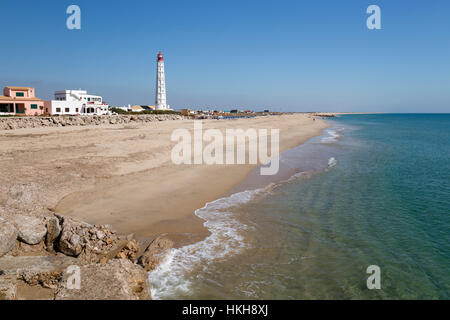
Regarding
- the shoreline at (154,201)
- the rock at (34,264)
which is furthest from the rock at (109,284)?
the shoreline at (154,201)

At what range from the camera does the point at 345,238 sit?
902 centimetres

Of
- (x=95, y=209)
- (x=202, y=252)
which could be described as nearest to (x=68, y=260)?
(x=202, y=252)

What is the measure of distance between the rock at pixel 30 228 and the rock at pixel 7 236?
236mm

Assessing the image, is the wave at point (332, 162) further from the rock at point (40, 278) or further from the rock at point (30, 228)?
the rock at point (40, 278)

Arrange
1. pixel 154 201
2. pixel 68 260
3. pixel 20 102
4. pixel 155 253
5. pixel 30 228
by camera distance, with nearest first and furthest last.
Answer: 1. pixel 68 260
2. pixel 30 228
3. pixel 155 253
4. pixel 154 201
5. pixel 20 102

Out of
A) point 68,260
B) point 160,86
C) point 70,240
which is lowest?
point 68,260

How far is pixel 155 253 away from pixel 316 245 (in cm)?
472

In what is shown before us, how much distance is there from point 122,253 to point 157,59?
95.1 meters

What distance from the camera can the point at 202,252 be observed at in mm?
7973

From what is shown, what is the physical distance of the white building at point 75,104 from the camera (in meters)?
49.8

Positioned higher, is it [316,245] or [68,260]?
[68,260]

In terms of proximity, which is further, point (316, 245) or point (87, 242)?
point (316, 245)

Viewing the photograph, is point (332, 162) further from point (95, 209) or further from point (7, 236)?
point (7, 236)
